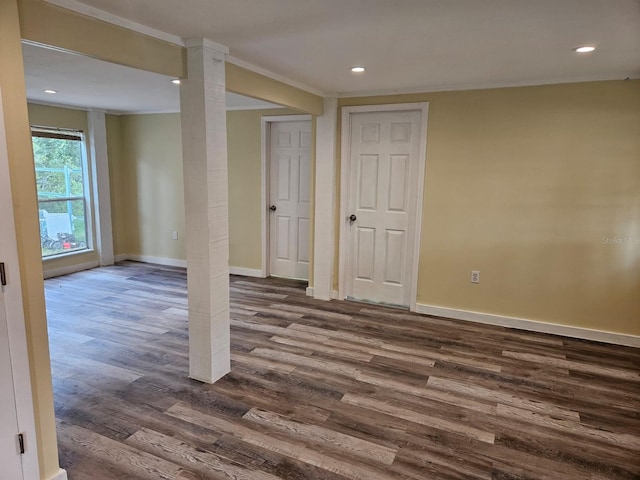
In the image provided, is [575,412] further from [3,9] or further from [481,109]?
[3,9]

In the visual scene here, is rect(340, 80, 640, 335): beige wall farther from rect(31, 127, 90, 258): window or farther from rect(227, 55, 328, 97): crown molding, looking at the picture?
rect(31, 127, 90, 258): window

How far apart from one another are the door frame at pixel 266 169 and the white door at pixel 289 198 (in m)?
0.04

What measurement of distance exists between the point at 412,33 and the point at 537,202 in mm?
2219

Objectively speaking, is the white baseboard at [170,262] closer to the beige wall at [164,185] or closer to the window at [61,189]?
the beige wall at [164,185]

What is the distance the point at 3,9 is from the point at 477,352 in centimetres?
368

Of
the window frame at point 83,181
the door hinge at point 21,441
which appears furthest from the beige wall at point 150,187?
the door hinge at point 21,441

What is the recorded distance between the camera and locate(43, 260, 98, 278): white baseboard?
18.0 feet

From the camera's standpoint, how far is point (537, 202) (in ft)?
12.3

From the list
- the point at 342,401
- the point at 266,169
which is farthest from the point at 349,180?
the point at 342,401

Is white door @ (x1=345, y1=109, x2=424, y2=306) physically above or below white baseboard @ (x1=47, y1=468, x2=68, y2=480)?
above

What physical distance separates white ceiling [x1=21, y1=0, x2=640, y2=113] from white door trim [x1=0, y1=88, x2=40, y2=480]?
98 centimetres

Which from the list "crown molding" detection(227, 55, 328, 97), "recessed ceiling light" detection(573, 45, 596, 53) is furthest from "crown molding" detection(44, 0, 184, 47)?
→ "recessed ceiling light" detection(573, 45, 596, 53)

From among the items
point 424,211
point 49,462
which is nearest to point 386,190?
point 424,211

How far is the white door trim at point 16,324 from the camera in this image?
5.24 feet
